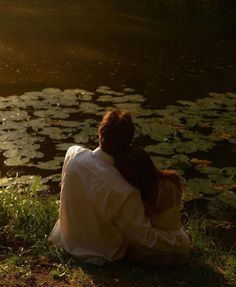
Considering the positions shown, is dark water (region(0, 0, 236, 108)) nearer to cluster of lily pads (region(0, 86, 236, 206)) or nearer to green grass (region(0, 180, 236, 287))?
cluster of lily pads (region(0, 86, 236, 206))

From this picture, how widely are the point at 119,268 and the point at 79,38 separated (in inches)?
417

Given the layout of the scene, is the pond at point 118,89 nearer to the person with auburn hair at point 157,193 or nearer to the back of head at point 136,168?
the person with auburn hair at point 157,193

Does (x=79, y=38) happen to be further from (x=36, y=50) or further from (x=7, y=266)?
(x=7, y=266)

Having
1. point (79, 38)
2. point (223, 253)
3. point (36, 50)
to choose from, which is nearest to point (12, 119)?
point (223, 253)

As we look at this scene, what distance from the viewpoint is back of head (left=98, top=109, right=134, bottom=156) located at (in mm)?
3383

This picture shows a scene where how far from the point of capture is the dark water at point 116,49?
9.83m

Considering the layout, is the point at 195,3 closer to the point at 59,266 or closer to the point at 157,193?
the point at 157,193

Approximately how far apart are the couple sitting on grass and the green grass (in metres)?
0.08

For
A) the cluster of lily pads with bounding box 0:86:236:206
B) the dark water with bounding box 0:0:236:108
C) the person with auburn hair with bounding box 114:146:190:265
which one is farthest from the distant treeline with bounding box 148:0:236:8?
the person with auburn hair with bounding box 114:146:190:265

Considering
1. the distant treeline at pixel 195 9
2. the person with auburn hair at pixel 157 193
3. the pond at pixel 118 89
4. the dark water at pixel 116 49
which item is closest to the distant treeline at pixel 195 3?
the distant treeline at pixel 195 9

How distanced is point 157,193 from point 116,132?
0.46 m

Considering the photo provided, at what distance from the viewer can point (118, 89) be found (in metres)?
9.37

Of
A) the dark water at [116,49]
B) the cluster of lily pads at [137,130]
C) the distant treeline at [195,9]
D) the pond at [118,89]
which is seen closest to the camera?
the cluster of lily pads at [137,130]

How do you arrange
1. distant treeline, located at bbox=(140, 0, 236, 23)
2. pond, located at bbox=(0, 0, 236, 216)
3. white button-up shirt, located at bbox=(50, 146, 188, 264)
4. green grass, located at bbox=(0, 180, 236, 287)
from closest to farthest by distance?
green grass, located at bbox=(0, 180, 236, 287)
white button-up shirt, located at bbox=(50, 146, 188, 264)
pond, located at bbox=(0, 0, 236, 216)
distant treeline, located at bbox=(140, 0, 236, 23)
